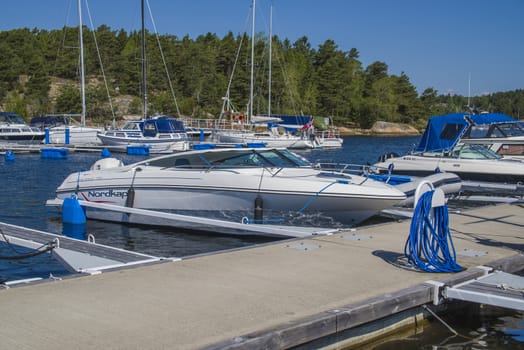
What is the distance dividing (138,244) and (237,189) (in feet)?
7.99

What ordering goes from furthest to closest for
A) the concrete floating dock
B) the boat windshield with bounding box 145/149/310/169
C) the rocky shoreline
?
the rocky shoreline, the boat windshield with bounding box 145/149/310/169, the concrete floating dock

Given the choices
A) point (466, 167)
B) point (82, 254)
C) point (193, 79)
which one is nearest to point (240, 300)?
point (82, 254)

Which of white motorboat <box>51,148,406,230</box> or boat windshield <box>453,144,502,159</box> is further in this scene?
boat windshield <box>453,144,502,159</box>

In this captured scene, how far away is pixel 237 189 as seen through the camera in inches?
534

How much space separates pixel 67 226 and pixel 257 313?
33.5 feet

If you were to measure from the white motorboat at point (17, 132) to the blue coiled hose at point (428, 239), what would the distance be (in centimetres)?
4226

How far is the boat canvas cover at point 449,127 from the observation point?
23.1m

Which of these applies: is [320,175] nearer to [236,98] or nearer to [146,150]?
[146,150]

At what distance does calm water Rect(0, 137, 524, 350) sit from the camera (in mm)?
7289

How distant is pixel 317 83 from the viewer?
112 m

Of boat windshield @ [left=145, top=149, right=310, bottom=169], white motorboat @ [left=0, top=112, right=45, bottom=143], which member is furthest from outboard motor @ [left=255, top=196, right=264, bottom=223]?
white motorboat @ [left=0, top=112, right=45, bottom=143]

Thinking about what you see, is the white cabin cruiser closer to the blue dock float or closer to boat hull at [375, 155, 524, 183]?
the blue dock float

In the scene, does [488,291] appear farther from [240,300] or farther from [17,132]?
[17,132]

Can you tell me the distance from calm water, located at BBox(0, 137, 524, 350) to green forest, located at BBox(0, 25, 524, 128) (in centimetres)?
3582
